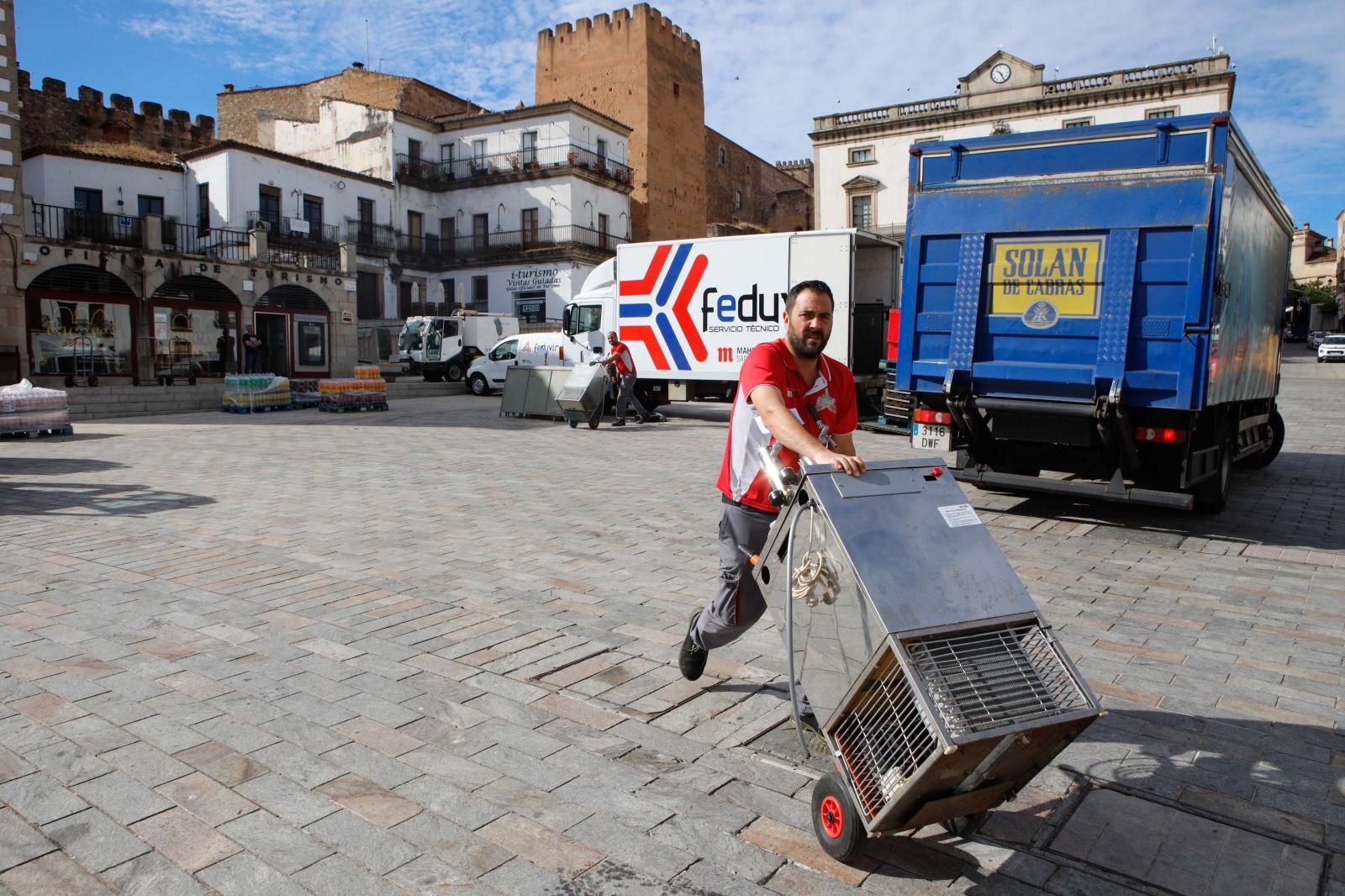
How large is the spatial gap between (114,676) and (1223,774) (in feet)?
15.3

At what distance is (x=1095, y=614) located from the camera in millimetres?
5543

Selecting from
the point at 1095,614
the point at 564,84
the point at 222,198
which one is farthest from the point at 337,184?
the point at 1095,614

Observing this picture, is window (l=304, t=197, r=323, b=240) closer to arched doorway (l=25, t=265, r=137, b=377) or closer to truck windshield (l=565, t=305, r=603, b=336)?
arched doorway (l=25, t=265, r=137, b=377)

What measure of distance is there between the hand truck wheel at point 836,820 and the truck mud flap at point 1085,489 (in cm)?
504

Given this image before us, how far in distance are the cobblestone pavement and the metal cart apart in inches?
716

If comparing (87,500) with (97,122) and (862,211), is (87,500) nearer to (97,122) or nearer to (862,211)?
(97,122)

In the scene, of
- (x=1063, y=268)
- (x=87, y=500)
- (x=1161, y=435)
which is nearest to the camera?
(x=1161, y=435)

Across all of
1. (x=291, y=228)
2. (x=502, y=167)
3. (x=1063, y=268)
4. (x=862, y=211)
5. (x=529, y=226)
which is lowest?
(x=1063, y=268)

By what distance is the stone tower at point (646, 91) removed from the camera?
5091 centimetres

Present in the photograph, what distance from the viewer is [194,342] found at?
26.6m

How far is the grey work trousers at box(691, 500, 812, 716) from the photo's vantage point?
362cm

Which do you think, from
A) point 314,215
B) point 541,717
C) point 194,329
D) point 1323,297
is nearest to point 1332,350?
point 1323,297

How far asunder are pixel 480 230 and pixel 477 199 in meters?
1.50

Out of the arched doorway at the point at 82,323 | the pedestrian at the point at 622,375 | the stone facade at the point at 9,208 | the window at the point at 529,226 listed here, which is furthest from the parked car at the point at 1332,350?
the stone facade at the point at 9,208
